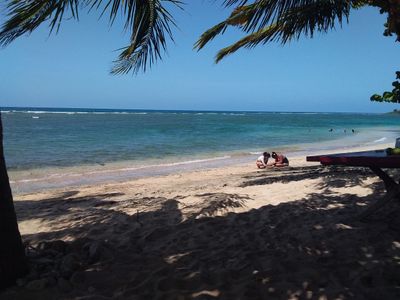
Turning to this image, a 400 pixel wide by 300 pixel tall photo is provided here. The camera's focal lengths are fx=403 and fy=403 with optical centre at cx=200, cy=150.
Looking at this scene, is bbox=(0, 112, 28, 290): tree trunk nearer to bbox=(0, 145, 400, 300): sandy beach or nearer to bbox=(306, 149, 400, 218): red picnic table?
bbox=(0, 145, 400, 300): sandy beach

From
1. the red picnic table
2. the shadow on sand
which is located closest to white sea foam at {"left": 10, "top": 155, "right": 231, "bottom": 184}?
the shadow on sand

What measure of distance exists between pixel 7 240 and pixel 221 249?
5.93ft

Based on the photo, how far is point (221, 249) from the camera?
372 centimetres

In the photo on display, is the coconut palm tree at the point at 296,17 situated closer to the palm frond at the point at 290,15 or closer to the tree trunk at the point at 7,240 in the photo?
the palm frond at the point at 290,15

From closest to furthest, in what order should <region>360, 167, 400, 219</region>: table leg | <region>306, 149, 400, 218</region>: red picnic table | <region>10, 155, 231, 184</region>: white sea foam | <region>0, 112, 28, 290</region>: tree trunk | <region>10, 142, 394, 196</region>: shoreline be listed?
1. <region>0, 112, 28, 290</region>: tree trunk
2. <region>306, 149, 400, 218</region>: red picnic table
3. <region>360, 167, 400, 219</region>: table leg
4. <region>10, 142, 394, 196</region>: shoreline
5. <region>10, 155, 231, 184</region>: white sea foam

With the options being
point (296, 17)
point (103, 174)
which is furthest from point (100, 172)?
point (296, 17)

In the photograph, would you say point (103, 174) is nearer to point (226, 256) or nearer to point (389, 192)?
point (226, 256)

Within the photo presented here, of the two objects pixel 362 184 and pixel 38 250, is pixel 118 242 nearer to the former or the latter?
pixel 38 250

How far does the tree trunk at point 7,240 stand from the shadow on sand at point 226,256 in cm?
11

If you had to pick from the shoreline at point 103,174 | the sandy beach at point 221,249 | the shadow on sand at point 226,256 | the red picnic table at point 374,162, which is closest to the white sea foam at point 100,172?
the shoreline at point 103,174

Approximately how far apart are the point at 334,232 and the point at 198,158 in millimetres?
12958

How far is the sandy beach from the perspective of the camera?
2.83 m

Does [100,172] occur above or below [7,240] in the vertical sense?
below

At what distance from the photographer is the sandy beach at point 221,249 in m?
2.83
